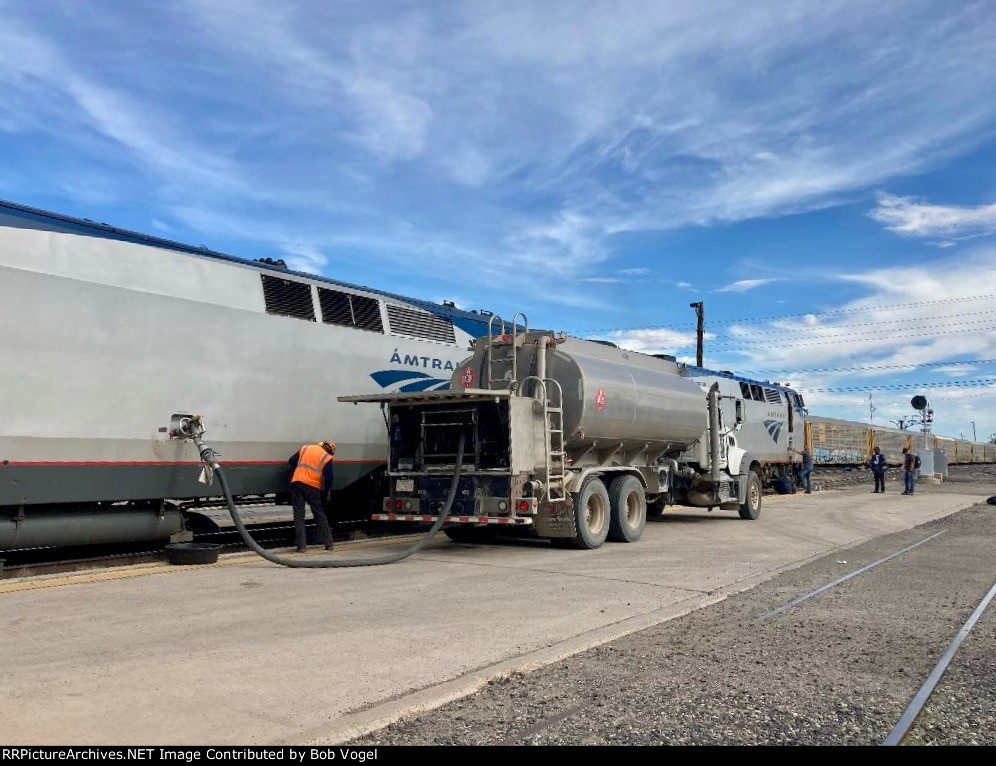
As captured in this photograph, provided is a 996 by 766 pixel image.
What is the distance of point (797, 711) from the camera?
473 cm

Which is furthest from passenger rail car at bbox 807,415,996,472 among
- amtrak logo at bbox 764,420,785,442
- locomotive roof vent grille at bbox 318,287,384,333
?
locomotive roof vent grille at bbox 318,287,384,333

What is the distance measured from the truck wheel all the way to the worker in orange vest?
10.00 m

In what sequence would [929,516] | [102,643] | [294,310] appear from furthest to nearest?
[929,516] < [294,310] < [102,643]

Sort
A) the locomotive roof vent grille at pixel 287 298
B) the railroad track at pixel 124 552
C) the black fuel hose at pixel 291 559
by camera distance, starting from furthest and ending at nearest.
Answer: the locomotive roof vent grille at pixel 287 298
the black fuel hose at pixel 291 559
the railroad track at pixel 124 552

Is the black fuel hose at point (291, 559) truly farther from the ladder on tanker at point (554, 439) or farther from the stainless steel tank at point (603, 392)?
the stainless steel tank at point (603, 392)

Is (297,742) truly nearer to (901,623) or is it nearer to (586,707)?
(586,707)

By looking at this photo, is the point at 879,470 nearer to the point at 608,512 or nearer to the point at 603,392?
the point at 608,512

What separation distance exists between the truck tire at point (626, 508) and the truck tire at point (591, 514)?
0.19 metres

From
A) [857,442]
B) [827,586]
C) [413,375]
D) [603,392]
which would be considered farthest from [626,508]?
[857,442]

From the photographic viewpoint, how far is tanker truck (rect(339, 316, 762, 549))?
11.1 metres

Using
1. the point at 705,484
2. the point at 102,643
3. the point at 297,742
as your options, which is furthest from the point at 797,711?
the point at 705,484

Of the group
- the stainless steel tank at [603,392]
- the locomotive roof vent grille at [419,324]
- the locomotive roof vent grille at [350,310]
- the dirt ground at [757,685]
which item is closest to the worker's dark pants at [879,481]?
the stainless steel tank at [603,392]

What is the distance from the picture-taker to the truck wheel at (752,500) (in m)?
17.7
